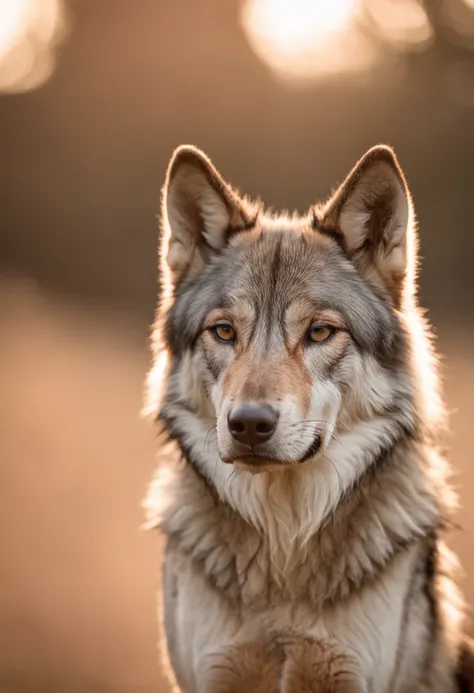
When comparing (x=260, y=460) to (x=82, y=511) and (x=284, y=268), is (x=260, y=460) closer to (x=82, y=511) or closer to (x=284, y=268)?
(x=284, y=268)

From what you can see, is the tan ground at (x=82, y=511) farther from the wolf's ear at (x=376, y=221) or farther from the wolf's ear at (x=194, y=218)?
the wolf's ear at (x=376, y=221)

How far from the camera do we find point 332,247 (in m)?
3.62

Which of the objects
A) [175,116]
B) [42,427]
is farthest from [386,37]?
[42,427]

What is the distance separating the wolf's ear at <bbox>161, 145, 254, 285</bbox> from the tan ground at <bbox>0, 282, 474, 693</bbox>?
2.53 metres

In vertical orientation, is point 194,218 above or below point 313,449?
above

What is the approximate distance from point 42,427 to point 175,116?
9526 mm

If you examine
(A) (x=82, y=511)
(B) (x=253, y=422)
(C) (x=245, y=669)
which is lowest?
(A) (x=82, y=511)

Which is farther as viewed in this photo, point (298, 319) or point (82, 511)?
point (82, 511)

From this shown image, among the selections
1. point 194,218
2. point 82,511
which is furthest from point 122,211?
point 194,218

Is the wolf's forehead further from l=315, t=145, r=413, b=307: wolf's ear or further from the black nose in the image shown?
the black nose

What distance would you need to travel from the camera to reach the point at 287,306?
337cm

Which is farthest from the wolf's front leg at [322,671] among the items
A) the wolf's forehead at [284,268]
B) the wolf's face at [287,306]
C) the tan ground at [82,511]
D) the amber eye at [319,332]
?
the tan ground at [82,511]

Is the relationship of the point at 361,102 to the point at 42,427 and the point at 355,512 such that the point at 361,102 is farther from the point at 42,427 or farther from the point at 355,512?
the point at 355,512

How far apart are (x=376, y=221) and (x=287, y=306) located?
515mm
